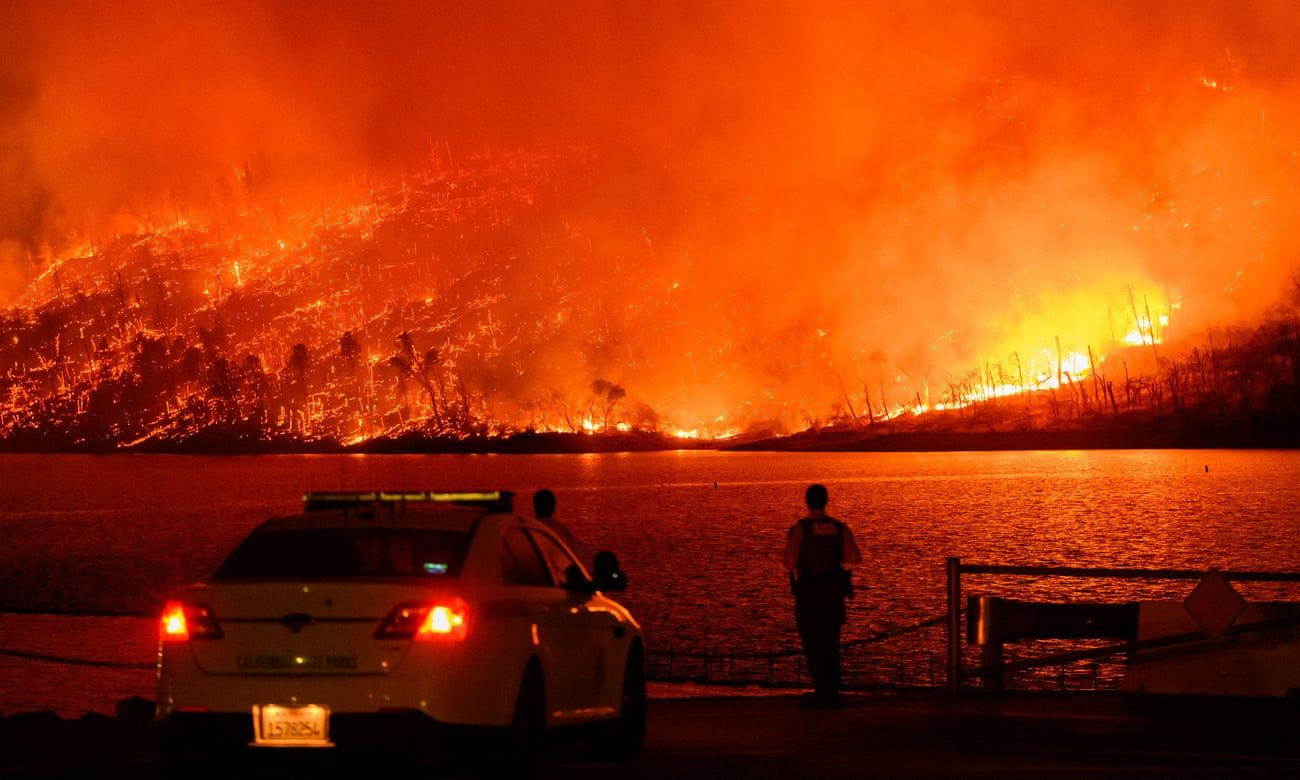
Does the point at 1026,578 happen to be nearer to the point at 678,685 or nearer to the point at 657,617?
the point at 657,617

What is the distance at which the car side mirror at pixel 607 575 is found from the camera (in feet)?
44.2

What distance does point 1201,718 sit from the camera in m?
17.5

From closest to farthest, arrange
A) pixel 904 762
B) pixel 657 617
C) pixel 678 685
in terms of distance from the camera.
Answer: pixel 904 762 → pixel 678 685 → pixel 657 617

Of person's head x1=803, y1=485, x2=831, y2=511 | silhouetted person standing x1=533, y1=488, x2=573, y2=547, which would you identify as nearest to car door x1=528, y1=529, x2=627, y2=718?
silhouetted person standing x1=533, y1=488, x2=573, y2=547

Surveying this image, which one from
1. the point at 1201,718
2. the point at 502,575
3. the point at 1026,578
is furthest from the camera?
the point at 1026,578

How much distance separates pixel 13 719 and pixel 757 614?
70066mm

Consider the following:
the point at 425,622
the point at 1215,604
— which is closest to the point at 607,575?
the point at 425,622

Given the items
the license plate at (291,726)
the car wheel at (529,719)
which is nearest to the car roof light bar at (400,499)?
the car wheel at (529,719)

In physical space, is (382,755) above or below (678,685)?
above

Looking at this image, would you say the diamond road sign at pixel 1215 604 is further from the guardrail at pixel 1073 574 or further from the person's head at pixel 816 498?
the person's head at pixel 816 498

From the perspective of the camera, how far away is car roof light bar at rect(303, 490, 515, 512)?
478 inches

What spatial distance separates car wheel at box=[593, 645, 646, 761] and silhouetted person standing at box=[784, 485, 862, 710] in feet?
14.2

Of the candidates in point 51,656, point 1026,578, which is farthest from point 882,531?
point 51,656

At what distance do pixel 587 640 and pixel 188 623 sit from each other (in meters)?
3.26
